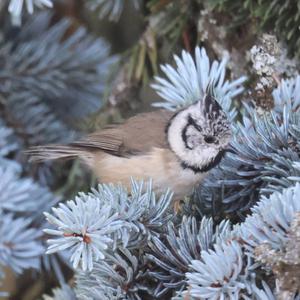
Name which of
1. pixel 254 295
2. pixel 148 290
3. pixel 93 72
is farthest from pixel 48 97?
pixel 254 295

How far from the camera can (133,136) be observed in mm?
1296

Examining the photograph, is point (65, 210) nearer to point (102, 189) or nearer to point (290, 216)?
point (102, 189)

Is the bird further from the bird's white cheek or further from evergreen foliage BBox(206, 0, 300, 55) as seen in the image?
evergreen foliage BBox(206, 0, 300, 55)

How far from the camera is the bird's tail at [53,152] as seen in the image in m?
1.22

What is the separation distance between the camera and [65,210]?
690 millimetres

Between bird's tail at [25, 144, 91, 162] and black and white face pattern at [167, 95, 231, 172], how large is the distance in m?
0.18

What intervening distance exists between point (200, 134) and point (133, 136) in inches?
5.6

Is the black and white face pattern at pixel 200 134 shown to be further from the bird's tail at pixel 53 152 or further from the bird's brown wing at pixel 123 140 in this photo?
the bird's tail at pixel 53 152

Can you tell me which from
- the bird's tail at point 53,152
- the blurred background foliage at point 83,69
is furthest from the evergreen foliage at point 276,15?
the bird's tail at point 53,152

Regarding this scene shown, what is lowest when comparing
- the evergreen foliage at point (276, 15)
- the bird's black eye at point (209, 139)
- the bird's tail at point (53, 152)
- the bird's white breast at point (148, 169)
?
the bird's tail at point (53, 152)

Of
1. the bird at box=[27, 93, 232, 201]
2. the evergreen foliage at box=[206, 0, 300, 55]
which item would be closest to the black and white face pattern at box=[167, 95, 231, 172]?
the bird at box=[27, 93, 232, 201]

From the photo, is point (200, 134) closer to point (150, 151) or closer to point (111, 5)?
point (150, 151)

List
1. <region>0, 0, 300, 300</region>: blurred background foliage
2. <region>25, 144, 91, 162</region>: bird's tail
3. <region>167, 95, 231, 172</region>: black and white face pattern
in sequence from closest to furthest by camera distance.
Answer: <region>167, 95, 231, 172</region>: black and white face pattern, <region>0, 0, 300, 300</region>: blurred background foliage, <region>25, 144, 91, 162</region>: bird's tail

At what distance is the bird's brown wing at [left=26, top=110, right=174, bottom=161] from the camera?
4.10 feet
